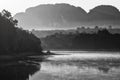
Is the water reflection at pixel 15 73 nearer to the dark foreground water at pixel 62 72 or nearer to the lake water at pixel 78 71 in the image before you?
the dark foreground water at pixel 62 72

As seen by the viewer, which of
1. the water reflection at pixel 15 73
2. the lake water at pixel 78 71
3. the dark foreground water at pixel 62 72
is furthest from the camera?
the water reflection at pixel 15 73

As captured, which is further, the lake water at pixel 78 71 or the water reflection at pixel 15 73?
the water reflection at pixel 15 73

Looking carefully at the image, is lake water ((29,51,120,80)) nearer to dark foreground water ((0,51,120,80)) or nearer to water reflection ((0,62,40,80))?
dark foreground water ((0,51,120,80))

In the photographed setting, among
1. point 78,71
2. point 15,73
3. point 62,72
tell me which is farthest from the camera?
point 78,71

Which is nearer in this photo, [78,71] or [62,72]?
[62,72]

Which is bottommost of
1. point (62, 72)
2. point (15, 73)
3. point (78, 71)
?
point (78, 71)

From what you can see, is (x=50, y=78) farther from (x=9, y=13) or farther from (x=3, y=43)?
(x=9, y=13)

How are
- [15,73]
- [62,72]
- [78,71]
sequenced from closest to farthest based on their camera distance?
[15,73] → [62,72] → [78,71]

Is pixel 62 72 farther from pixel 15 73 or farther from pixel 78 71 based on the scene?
pixel 15 73

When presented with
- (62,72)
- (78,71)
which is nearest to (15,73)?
(62,72)

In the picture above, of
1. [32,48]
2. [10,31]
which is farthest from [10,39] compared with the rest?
[32,48]

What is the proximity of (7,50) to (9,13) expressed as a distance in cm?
3743

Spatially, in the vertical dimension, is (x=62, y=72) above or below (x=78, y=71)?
above

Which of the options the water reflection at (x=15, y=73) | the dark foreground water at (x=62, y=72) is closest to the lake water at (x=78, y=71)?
Result: the dark foreground water at (x=62, y=72)
